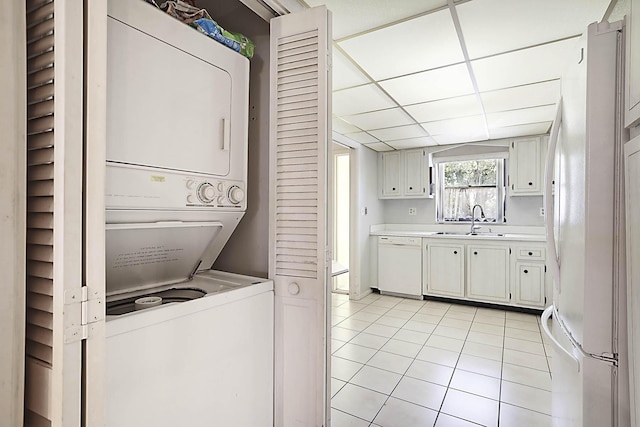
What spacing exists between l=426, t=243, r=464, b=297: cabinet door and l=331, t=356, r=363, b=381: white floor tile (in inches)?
86.2

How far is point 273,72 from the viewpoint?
1.49 m

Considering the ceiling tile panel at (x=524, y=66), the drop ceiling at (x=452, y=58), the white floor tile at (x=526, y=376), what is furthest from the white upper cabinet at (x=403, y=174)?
the white floor tile at (x=526, y=376)

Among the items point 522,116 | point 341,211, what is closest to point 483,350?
point 522,116

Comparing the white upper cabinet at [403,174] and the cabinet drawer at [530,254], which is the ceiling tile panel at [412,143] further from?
the cabinet drawer at [530,254]

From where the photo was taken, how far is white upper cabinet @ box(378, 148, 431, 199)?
4828mm

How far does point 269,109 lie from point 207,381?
1.19 m

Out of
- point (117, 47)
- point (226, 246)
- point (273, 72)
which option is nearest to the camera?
point (117, 47)

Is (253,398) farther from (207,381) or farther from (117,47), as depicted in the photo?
(117,47)

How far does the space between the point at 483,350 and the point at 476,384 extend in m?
0.67

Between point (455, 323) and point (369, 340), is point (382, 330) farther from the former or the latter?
point (455, 323)

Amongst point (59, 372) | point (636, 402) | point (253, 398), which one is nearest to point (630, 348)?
point (636, 402)

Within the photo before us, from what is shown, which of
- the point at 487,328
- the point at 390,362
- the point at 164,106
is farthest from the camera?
the point at 487,328

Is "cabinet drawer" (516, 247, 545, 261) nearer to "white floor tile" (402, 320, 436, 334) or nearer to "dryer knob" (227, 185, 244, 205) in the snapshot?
"white floor tile" (402, 320, 436, 334)

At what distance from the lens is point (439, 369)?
2484 millimetres
